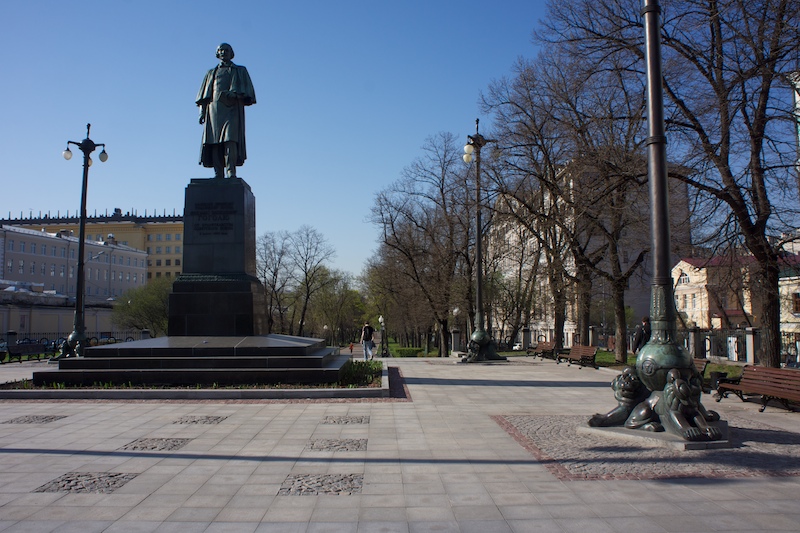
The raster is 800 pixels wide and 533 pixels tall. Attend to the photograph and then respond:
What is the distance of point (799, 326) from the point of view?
38.3 meters

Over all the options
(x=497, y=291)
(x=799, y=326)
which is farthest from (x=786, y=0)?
(x=799, y=326)

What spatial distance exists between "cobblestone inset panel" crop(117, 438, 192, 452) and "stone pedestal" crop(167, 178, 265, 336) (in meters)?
7.41

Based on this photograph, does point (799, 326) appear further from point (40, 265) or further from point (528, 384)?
point (40, 265)

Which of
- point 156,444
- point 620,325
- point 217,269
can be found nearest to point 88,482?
point 156,444

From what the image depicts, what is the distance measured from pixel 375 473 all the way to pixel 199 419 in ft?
14.6

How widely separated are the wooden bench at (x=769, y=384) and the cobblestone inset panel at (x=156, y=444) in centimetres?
950

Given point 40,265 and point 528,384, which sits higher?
point 40,265

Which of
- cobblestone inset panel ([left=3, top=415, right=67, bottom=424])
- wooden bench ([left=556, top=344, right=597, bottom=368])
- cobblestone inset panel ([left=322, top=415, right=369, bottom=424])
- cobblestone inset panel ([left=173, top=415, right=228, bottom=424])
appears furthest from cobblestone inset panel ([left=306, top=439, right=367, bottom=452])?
wooden bench ([left=556, top=344, right=597, bottom=368])

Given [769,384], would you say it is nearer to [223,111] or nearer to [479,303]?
[479,303]

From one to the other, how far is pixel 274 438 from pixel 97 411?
14.3 feet

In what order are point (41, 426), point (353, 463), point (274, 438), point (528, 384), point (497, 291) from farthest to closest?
point (497, 291), point (528, 384), point (41, 426), point (274, 438), point (353, 463)

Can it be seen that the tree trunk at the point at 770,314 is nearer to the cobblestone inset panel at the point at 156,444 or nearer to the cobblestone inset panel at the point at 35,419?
the cobblestone inset panel at the point at 156,444

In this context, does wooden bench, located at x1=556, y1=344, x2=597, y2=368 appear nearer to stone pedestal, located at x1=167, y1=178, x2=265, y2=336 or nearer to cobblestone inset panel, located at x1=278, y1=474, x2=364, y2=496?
stone pedestal, located at x1=167, y1=178, x2=265, y2=336

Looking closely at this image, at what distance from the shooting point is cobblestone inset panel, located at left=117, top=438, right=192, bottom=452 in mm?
7703
